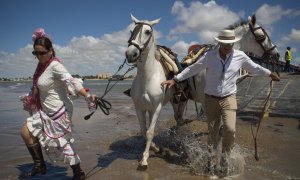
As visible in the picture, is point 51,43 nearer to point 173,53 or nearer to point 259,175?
point 173,53

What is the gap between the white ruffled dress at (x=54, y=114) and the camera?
4.41 metres

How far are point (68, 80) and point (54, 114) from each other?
527 mm

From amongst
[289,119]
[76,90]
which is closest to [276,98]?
[289,119]

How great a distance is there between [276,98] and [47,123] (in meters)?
11.0

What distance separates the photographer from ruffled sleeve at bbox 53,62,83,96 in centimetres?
436

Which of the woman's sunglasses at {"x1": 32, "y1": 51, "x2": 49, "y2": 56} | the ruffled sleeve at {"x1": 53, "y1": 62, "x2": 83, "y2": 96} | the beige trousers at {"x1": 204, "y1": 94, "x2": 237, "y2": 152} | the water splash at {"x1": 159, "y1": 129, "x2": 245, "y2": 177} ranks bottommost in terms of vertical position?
the water splash at {"x1": 159, "y1": 129, "x2": 245, "y2": 177}

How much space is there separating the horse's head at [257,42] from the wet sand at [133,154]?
2.02 metres

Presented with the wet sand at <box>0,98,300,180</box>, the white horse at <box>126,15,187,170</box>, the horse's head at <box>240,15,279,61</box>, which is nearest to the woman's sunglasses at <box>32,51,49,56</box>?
the white horse at <box>126,15,187,170</box>

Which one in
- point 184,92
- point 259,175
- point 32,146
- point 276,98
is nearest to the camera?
point 32,146

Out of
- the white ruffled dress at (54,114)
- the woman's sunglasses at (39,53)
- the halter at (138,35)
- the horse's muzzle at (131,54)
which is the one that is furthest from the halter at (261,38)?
the woman's sunglasses at (39,53)

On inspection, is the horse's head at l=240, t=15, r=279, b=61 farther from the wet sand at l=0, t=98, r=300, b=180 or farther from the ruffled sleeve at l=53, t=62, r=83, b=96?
the ruffled sleeve at l=53, t=62, r=83, b=96

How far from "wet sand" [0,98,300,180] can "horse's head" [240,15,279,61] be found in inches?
79.5

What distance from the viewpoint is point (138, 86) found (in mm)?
5715

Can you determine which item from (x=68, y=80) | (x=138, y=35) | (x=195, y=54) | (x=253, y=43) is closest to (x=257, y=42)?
(x=253, y=43)
